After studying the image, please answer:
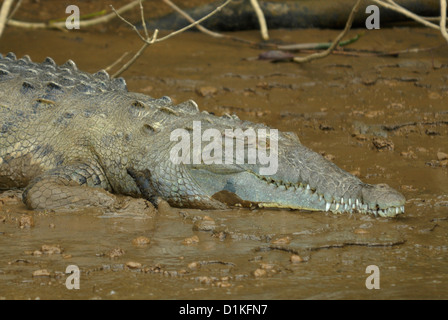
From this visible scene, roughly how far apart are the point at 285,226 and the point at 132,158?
4.90 ft

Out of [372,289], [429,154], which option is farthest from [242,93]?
[372,289]

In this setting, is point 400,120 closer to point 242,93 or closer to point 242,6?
point 242,93

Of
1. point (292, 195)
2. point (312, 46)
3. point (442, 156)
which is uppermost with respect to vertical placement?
point (312, 46)

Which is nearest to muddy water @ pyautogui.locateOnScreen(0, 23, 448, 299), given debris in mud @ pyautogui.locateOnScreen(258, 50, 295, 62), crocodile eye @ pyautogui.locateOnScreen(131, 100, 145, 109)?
debris in mud @ pyautogui.locateOnScreen(258, 50, 295, 62)

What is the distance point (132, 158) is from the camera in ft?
19.7

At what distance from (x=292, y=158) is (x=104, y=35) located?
599 cm

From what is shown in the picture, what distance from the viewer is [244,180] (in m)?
5.64

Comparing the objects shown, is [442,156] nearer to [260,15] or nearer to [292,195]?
[292,195]

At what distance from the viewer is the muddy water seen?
4145mm

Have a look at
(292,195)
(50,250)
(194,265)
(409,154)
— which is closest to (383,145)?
(409,154)

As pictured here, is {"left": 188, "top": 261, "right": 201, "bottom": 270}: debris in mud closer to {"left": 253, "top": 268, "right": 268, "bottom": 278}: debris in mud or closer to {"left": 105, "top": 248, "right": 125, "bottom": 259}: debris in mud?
{"left": 253, "top": 268, "right": 268, "bottom": 278}: debris in mud

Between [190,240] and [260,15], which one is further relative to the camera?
[260,15]

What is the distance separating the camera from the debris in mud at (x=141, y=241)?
4816 millimetres

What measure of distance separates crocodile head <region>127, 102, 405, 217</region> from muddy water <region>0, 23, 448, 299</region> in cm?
13
